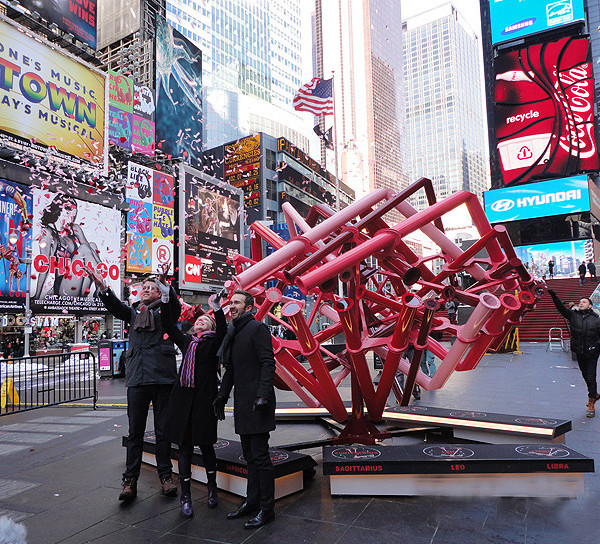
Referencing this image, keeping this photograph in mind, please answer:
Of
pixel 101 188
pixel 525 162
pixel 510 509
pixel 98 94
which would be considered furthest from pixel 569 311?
pixel 525 162

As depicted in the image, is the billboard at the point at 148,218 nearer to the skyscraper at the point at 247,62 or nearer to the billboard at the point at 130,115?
the billboard at the point at 130,115

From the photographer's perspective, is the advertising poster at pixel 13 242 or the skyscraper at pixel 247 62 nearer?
the advertising poster at pixel 13 242

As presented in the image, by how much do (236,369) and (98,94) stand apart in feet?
103

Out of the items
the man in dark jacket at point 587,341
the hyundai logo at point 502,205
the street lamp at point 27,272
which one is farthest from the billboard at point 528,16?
the man in dark jacket at point 587,341

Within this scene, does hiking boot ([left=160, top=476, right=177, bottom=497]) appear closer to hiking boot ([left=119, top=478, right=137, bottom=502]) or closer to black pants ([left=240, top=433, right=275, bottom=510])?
hiking boot ([left=119, top=478, right=137, bottom=502])

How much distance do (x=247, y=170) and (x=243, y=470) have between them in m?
61.7

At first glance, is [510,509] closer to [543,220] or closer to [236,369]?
[236,369]

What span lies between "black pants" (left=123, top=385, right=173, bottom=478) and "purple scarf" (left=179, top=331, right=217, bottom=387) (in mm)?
611

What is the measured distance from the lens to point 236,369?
173 inches

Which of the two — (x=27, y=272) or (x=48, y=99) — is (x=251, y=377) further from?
(x=48, y=99)

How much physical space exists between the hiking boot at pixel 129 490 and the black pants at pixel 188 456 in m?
0.67

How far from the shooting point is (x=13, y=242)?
87.5 ft

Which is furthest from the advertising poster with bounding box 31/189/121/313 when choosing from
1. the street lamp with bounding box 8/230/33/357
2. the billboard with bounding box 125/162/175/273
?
the billboard with bounding box 125/162/175/273

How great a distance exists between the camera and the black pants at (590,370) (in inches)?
327
